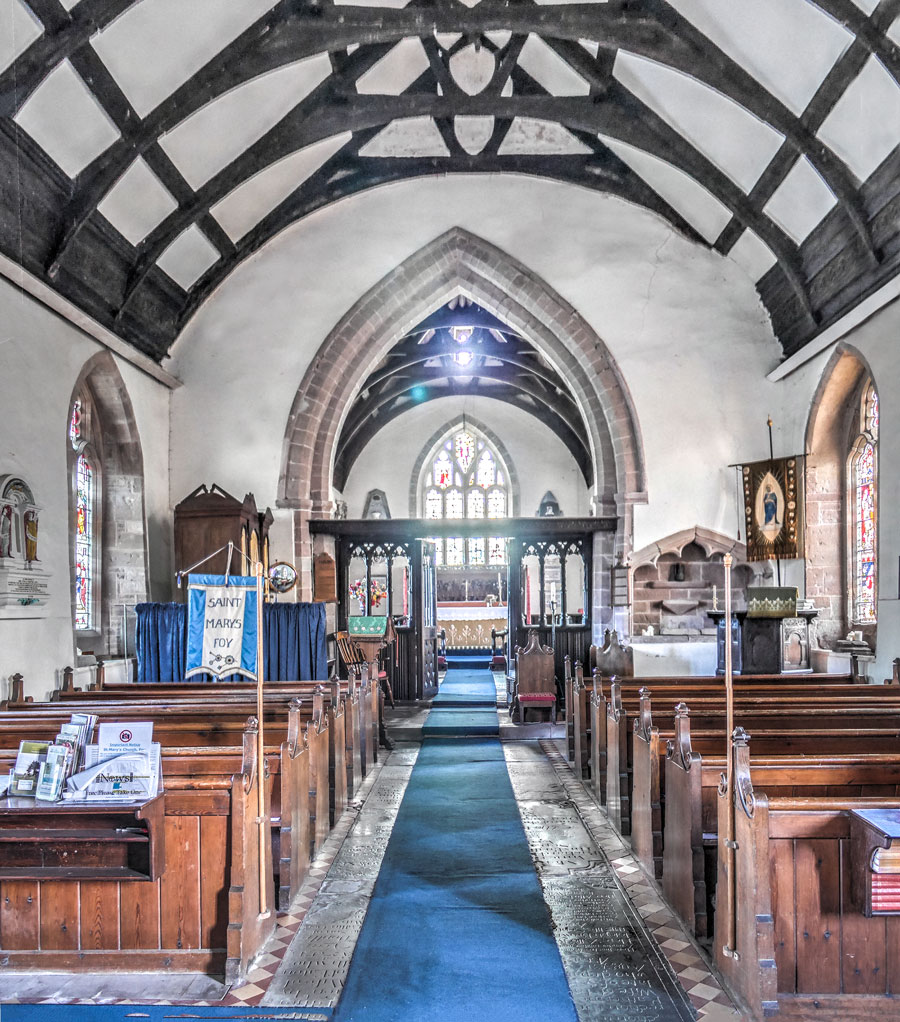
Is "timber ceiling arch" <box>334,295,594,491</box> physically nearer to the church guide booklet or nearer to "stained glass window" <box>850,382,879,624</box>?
"stained glass window" <box>850,382,879,624</box>

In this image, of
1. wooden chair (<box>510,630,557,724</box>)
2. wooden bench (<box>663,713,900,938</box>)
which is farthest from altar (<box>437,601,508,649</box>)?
wooden bench (<box>663,713,900,938</box>)

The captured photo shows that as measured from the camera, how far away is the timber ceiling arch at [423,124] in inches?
274

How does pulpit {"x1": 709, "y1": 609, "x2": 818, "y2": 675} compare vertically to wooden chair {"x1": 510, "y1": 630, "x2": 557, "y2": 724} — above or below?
above

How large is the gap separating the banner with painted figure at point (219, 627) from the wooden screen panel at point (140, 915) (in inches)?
180

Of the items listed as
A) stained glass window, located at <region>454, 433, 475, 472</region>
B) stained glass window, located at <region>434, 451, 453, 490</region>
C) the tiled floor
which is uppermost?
stained glass window, located at <region>454, 433, 475, 472</region>

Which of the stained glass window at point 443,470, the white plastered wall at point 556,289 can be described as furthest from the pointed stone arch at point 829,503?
the stained glass window at point 443,470

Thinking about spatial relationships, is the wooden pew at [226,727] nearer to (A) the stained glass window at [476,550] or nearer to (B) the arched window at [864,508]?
(B) the arched window at [864,508]

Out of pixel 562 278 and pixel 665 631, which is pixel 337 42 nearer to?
pixel 562 278

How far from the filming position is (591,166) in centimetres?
1062

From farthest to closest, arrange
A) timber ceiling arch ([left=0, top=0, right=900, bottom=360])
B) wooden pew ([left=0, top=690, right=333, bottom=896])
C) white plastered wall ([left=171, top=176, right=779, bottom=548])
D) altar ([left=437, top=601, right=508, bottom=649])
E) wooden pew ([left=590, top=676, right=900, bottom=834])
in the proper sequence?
1. altar ([left=437, top=601, right=508, bottom=649])
2. white plastered wall ([left=171, top=176, right=779, bottom=548])
3. timber ceiling arch ([left=0, top=0, right=900, bottom=360])
4. wooden pew ([left=590, top=676, right=900, bottom=834])
5. wooden pew ([left=0, top=690, right=333, bottom=896])

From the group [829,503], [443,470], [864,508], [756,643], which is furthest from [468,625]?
[756,643]

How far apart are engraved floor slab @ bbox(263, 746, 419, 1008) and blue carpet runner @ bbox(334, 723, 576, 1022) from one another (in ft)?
0.20

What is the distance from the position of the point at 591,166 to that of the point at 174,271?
17.2ft

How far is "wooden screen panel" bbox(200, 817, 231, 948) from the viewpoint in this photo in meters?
3.58
